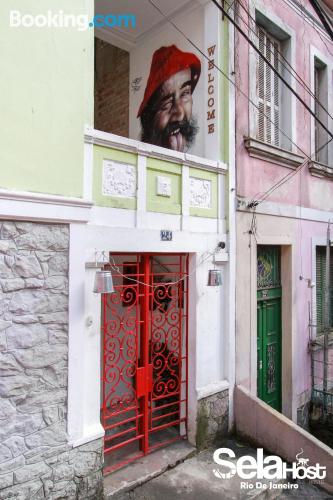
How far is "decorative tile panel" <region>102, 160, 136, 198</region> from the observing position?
14.0 ft

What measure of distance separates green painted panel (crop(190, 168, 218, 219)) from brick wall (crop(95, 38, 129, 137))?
9.03 ft

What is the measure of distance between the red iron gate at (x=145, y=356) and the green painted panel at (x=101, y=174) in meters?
0.74

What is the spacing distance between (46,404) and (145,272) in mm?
1938

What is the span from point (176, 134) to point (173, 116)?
0.36 metres

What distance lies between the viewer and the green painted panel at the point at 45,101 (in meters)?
3.40

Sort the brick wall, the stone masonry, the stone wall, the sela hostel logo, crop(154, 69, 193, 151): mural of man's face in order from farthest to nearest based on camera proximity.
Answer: the brick wall → crop(154, 69, 193, 151): mural of man's face → the stone wall → the sela hostel logo → the stone masonry

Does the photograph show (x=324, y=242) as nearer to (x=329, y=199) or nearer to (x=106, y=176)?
(x=329, y=199)

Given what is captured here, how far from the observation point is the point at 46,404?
361cm

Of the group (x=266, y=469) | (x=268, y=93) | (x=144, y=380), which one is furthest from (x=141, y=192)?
(x=266, y=469)

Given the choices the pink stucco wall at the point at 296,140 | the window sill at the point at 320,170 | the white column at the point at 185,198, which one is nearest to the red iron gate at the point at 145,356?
the white column at the point at 185,198

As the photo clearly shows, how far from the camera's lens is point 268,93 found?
21.8 feet

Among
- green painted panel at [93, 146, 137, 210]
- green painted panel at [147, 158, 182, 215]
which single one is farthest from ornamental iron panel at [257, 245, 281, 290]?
green painted panel at [93, 146, 137, 210]

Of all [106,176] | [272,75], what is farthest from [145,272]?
[272,75]

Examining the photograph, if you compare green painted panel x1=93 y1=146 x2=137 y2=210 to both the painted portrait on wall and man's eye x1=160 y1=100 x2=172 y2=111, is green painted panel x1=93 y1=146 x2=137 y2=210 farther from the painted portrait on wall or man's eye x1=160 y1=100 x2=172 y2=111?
man's eye x1=160 y1=100 x2=172 y2=111
